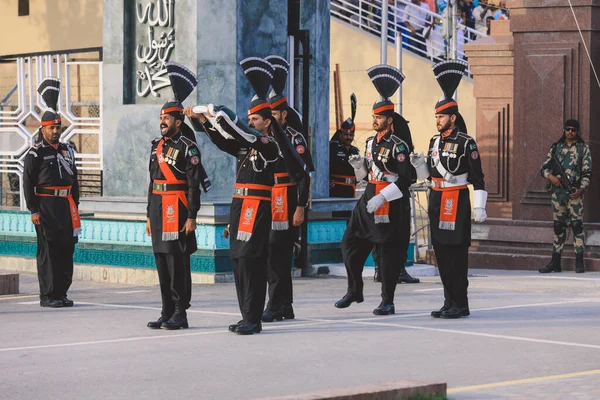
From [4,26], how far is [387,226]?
20249 millimetres

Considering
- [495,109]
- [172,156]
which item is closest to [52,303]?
[172,156]

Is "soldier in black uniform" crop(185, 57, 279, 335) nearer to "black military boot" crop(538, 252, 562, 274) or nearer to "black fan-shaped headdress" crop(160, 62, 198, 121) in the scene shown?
"black fan-shaped headdress" crop(160, 62, 198, 121)

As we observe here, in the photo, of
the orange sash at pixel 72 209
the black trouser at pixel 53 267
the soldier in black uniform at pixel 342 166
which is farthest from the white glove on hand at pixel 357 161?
the soldier in black uniform at pixel 342 166

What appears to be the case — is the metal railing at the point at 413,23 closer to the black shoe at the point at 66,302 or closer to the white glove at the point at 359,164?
the black shoe at the point at 66,302

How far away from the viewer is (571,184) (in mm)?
16531

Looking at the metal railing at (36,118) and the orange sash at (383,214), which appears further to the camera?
the metal railing at (36,118)

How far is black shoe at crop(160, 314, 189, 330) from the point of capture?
424 inches

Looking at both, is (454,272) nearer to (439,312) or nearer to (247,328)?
(439,312)

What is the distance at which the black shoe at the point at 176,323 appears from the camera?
10773 mm

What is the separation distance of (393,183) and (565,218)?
547cm

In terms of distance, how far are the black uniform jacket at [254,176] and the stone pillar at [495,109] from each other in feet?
27.3

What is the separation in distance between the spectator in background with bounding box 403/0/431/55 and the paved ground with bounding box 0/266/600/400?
47.0 ft

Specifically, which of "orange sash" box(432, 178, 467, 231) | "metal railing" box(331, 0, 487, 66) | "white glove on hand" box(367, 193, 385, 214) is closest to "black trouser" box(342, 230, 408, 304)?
"white glove on hand" box(367, 193, 385, 214)

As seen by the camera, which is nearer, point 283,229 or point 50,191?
point 283,229
